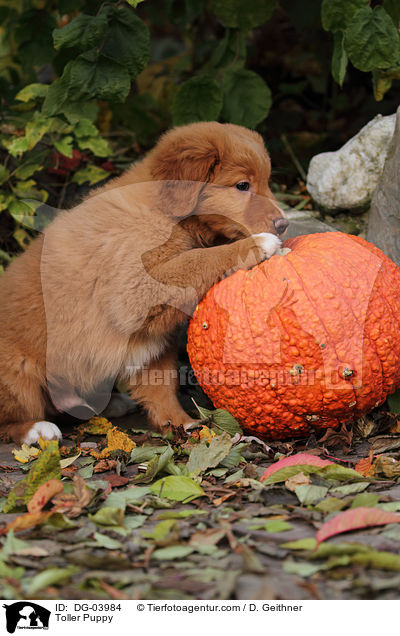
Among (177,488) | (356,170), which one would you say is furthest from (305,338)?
(356,170)

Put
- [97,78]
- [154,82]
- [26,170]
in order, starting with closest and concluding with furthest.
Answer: [97,78]
[26,170]
[154,82]

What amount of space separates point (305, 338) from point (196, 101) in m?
Result: 2.41

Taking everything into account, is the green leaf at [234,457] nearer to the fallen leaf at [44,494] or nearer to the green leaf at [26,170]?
the fallen leaf at [44,494]

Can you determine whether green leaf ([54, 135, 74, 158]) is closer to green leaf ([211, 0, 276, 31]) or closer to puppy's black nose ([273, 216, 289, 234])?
green leaf ([211, 0, 276, 31])

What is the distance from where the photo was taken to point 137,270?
3.18 meters

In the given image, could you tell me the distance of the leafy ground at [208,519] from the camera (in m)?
1.88

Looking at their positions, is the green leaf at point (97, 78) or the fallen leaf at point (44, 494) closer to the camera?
the fallen leaf at point (44, 494)

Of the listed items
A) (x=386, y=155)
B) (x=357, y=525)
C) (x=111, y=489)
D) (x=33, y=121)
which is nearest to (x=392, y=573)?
(x=357, y=525)

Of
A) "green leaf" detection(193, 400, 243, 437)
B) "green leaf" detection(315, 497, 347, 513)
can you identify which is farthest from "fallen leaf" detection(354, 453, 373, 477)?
"green leaf" detection(193, 400, 243, 437)

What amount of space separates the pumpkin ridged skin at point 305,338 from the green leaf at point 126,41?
172cm

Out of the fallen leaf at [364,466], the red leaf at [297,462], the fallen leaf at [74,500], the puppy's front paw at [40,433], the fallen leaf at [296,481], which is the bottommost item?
the puppy's front paw at [40,433]

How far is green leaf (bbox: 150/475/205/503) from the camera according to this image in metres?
2.50

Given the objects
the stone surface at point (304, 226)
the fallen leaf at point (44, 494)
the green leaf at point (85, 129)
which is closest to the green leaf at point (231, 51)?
the green leaf at point (85, 129)
